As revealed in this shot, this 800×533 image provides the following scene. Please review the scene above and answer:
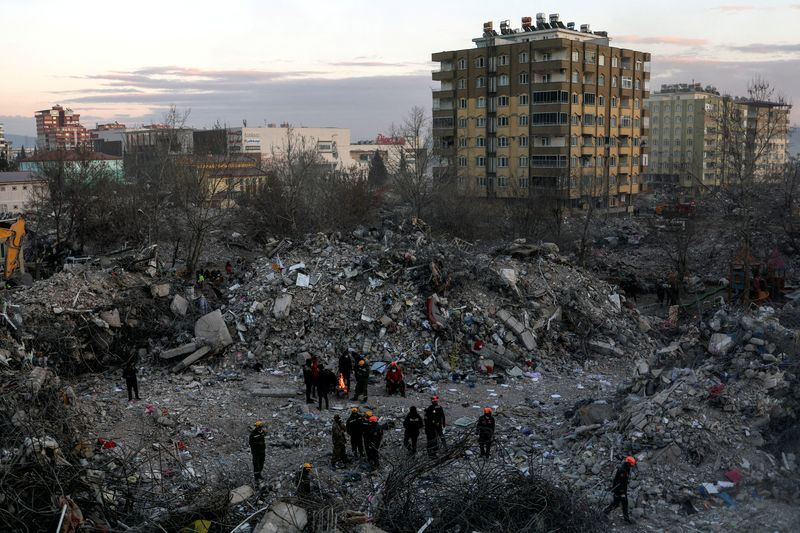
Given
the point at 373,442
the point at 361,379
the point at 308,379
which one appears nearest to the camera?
the point at 373,442

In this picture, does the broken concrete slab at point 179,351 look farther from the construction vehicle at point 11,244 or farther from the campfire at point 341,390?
the construction vehicle at point 11,244

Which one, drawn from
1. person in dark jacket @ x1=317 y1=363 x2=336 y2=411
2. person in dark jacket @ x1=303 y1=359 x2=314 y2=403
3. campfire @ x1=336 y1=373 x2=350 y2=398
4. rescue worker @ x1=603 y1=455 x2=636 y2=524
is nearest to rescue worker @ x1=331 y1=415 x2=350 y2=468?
person in dark jacket @ x1=317 y1=363 x2=336 y2=411

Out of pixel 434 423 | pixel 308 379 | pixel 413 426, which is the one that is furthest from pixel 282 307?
pixel 434 423

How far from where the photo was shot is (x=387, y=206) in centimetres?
4178

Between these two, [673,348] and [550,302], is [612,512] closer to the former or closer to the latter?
[673,348]

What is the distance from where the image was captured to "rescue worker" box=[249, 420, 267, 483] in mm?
9398

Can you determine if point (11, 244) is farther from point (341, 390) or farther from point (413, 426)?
point (413, 426)

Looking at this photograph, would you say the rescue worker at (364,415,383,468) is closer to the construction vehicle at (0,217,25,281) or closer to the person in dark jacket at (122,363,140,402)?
the person in dark jacket at (122,363,140,402)

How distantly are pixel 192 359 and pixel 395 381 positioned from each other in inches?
178

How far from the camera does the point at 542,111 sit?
1716 inches

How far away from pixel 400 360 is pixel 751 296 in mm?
11898

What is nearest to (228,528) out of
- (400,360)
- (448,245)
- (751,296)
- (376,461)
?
(376,461)

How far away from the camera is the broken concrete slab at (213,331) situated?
15102 millimetres

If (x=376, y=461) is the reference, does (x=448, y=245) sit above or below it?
above
